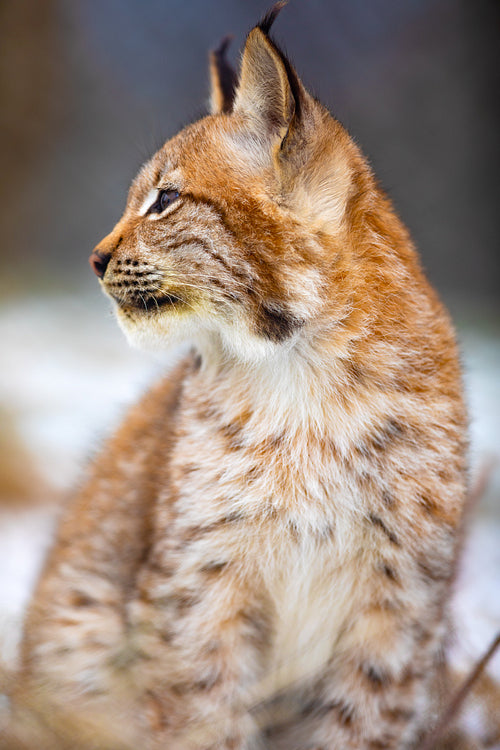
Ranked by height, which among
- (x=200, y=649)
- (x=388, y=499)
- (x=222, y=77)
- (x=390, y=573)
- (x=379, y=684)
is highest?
(x=222, y=77)

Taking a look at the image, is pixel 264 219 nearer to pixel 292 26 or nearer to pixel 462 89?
pixel 292 26

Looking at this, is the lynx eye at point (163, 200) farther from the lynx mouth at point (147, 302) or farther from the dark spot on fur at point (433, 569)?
the dark spot on fur at point (433, 569)

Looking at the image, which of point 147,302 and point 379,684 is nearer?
point 147,302

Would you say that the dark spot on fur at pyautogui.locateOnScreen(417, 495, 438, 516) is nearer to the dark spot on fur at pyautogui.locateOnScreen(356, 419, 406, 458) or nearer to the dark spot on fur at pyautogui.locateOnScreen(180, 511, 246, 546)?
the dark spot on fur at pyautogui.locateOnScreen(356, 419, 406, 458)

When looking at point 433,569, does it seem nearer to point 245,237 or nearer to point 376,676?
point 376,676

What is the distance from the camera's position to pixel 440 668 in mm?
1432

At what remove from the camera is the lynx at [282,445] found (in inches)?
41.7

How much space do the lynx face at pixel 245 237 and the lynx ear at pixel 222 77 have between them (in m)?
0.16

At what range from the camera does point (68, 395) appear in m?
2.80

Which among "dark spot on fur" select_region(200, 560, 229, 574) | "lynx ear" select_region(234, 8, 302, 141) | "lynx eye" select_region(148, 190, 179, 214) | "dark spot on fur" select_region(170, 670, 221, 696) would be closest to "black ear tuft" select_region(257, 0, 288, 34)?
"lynx ear" select_region(234, 8, 302, 141)

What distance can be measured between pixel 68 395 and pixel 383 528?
1.95 metres

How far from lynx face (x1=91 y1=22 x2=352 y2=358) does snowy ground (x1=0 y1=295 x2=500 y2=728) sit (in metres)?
0.75

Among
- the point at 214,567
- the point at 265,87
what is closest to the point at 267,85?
the point at 265,87

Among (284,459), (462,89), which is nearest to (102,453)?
(284,459)
